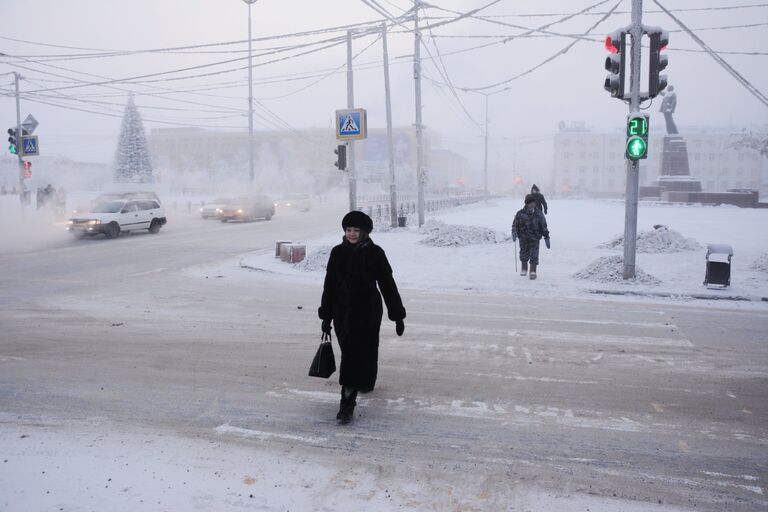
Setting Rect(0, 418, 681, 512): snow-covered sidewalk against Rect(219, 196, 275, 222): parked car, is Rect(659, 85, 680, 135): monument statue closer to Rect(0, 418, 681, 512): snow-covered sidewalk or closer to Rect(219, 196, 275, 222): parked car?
Rect(219, 196, 275, 222): parked car

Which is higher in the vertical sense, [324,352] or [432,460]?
[324,352]

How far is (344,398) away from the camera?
4.93 metres

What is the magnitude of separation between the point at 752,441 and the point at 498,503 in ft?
7.41

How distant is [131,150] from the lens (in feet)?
200

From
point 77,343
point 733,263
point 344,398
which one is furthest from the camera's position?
point 733,263

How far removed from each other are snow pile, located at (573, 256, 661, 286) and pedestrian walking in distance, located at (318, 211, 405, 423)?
8.14m

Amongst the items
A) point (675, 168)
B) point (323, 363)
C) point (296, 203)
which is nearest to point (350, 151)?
point (323, 363)

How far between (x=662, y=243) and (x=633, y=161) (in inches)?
229

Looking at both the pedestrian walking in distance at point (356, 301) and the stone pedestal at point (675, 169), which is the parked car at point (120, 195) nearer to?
the pedestrian walking in distance at point (356, 301)

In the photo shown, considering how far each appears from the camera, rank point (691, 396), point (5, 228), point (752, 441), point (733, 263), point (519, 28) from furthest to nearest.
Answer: point (5, 228) < point (519, 28) < point (733, 263) < point (691, 396) < point (752, 441)

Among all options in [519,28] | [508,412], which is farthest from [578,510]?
[519,28]

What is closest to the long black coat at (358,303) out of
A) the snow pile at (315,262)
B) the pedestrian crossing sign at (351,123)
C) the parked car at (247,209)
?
the snow pile at (315,262)

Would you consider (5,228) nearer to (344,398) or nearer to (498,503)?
(344,398)

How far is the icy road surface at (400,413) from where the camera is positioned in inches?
148
